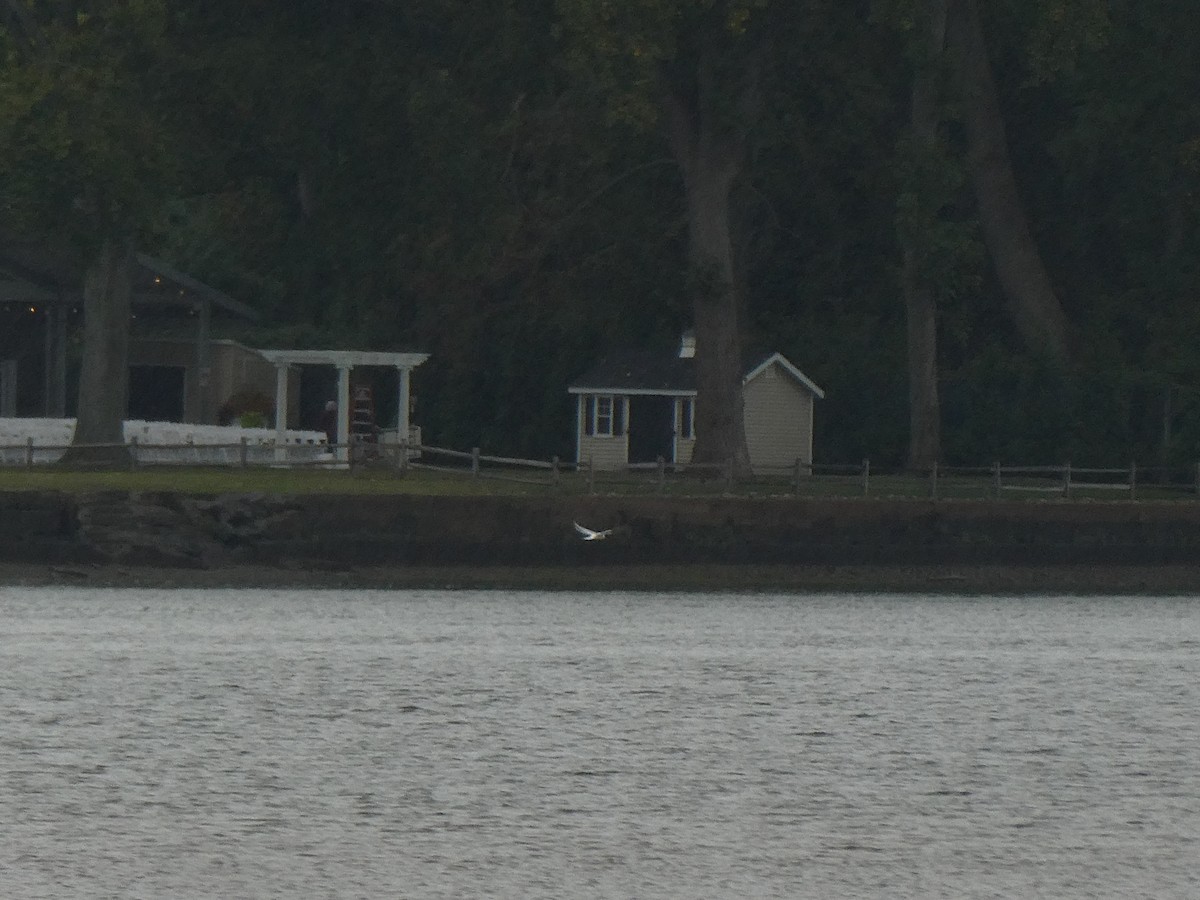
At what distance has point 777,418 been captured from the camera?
2419 inches

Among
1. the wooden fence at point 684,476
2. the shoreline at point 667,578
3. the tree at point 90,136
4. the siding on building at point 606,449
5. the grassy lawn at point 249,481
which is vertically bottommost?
the shoreline at point 667,578

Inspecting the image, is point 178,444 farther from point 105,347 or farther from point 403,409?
point 403,409

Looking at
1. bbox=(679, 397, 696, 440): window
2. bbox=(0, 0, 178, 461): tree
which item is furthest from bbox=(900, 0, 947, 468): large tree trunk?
bbox=(0, 0, 178, 461): tree

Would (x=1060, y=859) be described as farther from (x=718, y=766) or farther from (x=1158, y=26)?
(x=1158, y=26)

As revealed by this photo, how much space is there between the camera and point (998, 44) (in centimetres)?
6134

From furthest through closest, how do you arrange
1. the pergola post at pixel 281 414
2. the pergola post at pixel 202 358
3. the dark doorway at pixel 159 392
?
the dark doorway at pixel 159 392
the pergola post at pixel 202 358
the pergola post at pixel 281 414

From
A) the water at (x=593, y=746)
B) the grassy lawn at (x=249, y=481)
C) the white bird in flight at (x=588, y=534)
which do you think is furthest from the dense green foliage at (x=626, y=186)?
the water at (x=593, y=746)

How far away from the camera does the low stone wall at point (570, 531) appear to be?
148 ft

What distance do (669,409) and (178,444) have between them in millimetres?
13840

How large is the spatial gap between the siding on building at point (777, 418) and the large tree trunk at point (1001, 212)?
5187 millimetres

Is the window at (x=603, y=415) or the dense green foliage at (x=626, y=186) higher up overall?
the dense green foliage at (x=626, y=186)

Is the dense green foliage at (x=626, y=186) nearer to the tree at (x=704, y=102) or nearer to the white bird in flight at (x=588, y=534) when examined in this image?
the tree at (x=704, y=102)

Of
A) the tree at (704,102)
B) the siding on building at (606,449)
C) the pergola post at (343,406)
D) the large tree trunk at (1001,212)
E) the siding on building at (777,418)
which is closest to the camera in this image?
the tree at (704,102)

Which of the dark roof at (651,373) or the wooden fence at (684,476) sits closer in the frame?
the wooden fence at (684,476)
